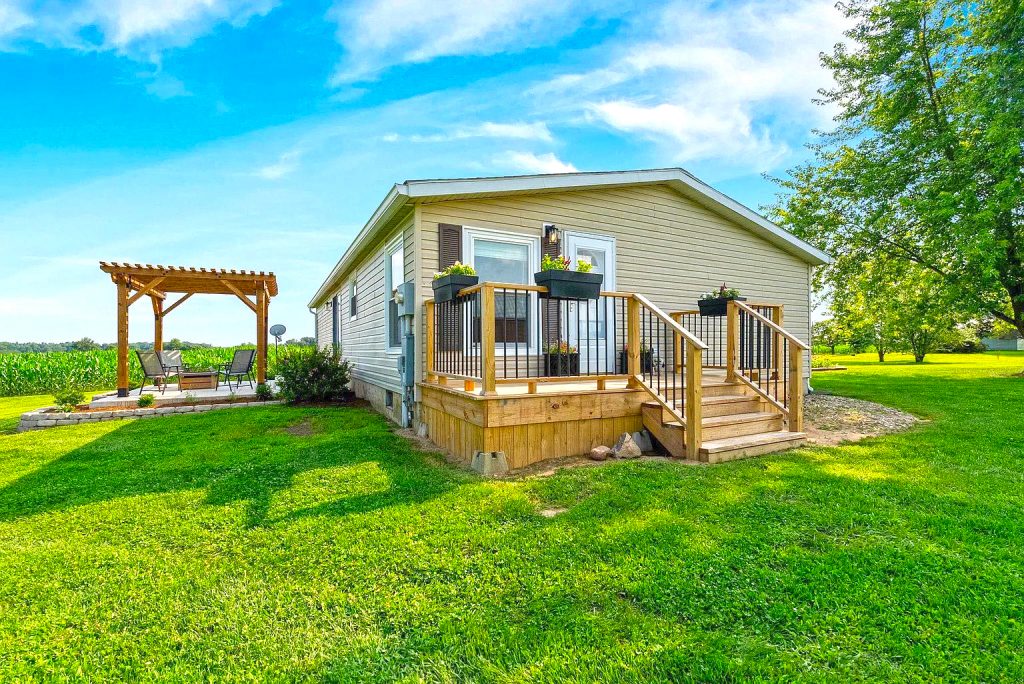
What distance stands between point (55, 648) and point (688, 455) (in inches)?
181

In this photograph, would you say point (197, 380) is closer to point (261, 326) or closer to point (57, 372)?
point (261, 326)

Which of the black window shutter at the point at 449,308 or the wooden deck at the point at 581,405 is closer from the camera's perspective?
the wooden deck at the point at 581,405

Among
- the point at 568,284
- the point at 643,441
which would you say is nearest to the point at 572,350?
the point at 568,284

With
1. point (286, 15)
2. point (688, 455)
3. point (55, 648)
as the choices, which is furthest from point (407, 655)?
point (286, 15)

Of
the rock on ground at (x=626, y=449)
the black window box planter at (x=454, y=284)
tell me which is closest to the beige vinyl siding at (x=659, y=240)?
the black window box planter at (x=454, y=284)

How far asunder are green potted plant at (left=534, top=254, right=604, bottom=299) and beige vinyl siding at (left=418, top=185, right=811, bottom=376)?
1.78 meters

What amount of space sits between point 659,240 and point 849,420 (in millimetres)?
3956

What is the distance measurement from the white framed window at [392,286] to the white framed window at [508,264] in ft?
4.00

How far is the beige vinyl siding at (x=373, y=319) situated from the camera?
7050 mm

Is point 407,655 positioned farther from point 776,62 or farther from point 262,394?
point 776,62

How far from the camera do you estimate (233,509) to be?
142 inches

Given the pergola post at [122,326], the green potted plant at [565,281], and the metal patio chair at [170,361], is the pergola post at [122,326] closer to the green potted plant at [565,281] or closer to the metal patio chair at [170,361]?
the metal patio chair at [170,361]

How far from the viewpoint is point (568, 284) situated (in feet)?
16.0

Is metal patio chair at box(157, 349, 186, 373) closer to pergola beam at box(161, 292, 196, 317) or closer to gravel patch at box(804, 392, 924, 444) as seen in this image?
pergola beam at box(161, 292, 196, 317)
